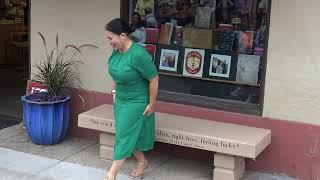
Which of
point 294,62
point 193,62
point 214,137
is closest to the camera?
point 214,137

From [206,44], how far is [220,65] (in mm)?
262

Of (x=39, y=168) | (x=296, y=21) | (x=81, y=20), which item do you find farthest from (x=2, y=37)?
(x=296, y=21)

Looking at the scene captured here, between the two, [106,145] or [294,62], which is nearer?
[294,62]

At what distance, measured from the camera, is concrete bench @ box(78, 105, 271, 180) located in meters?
4.55

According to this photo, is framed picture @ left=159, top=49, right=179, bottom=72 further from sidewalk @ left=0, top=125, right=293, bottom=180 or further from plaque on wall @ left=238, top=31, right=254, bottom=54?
sidewalk @ left=0, top=125, right=293, bottom=180

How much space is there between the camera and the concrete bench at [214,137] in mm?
4555

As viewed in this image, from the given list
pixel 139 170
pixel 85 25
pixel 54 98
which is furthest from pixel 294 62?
pixel 54 98

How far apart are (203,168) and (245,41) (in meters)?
1.32

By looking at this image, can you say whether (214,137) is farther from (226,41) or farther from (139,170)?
(226,41)

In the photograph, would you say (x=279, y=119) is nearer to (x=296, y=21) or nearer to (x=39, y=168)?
(x=296, y=21)

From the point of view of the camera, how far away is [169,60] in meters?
5.62

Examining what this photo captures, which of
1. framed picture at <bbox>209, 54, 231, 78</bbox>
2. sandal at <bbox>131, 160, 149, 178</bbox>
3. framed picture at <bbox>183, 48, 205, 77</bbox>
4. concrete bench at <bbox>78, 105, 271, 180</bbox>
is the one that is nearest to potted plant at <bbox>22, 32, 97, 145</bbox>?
concrete bench at <bbox>78, 105, 271, 180</bbox>

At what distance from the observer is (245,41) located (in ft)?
17.2

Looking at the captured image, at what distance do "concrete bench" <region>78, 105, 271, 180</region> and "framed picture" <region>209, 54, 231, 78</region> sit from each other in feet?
1.74
